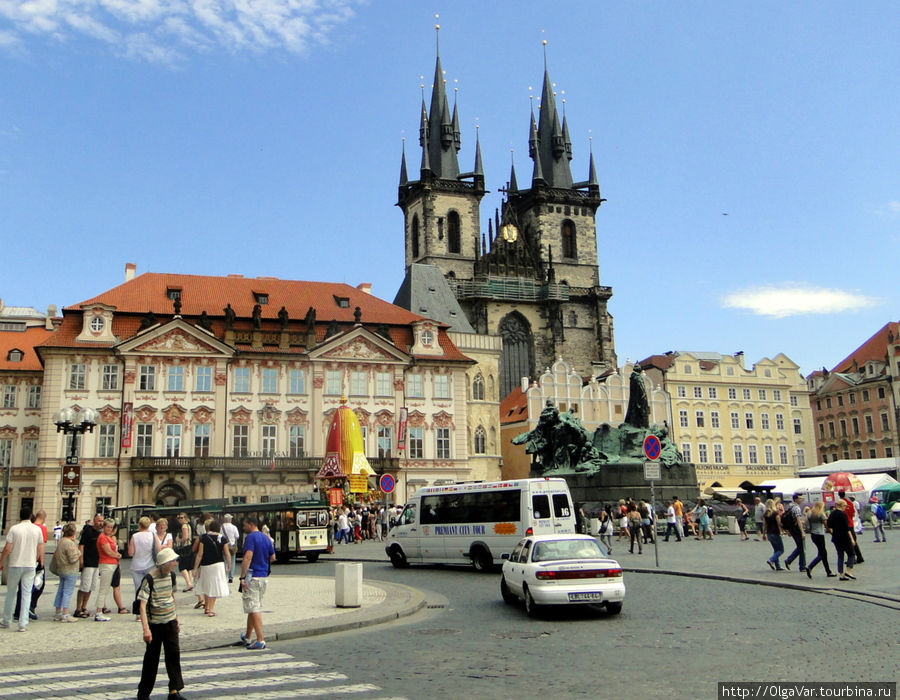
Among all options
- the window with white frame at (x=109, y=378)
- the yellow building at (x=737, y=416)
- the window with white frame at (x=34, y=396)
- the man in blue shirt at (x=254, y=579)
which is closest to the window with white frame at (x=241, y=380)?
the window with white frame at (x=109, y=378)

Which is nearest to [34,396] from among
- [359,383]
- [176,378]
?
[176,378]

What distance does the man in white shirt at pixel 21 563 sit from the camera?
46.4 ft

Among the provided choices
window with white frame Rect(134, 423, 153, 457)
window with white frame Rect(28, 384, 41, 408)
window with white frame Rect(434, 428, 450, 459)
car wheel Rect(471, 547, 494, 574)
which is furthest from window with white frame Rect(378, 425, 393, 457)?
car wheel Rect(471, 547, 494, 574)

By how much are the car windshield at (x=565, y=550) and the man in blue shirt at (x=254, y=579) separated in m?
4.24

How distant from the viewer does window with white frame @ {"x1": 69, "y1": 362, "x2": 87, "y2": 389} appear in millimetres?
50938

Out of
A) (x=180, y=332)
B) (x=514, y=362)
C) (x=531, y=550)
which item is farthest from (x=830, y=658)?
(x=514, y=362)

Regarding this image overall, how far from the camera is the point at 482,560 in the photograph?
2362 centimetres

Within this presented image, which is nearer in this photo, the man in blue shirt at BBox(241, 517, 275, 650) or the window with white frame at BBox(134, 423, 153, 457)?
the man in blue shirt at BBox(241, 517, 275, 650)

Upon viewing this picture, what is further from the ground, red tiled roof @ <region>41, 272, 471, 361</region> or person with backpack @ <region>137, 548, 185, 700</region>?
red tiled roof @ <region>41, 272, 471, 361</region>

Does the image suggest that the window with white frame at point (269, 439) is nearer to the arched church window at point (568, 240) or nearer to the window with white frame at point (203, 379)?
the window with white frame at point (203, 379)

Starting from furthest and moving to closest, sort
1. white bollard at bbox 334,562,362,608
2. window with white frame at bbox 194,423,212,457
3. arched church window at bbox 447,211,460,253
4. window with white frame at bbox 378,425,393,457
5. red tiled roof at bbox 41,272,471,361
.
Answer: arched church window at bbox 447,211,460,253 < window with white frame at bbox 378,425,393,457 < red tiled roof at bbox 41,272,471,361 < window with white frame at bbox 194,423,212,457 < white bollard at bbox 334,562,362,608

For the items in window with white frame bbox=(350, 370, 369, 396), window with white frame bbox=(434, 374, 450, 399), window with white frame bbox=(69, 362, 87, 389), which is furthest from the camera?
window with white frame bbox=(434, 374, 450, 399)

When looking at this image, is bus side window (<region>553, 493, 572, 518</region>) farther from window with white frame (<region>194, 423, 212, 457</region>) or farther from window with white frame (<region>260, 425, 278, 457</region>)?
window with white frame (<region>194, 423, 212, 457</region>)

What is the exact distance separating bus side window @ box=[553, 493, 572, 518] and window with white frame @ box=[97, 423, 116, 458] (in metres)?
34.7
